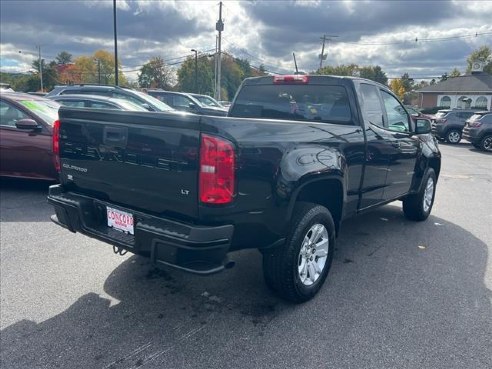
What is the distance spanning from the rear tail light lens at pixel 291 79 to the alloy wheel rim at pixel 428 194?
104 inches

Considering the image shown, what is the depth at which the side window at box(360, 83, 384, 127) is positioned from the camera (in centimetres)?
414

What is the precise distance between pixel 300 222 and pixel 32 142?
4.89 metres

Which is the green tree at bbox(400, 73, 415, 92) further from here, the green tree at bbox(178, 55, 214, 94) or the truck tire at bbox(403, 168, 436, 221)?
the truck tire at bbox(403, 168, 436, 221)

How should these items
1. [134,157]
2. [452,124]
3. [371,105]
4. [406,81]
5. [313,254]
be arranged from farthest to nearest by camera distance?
[406,81] → [452,124] → [371,105] → [313,254] → [134,157]

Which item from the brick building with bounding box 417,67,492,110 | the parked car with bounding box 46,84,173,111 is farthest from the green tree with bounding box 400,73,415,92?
the parked car with bounding box 46,84,173,111

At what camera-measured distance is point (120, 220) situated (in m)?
2.96

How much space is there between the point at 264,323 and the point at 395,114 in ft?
10.3

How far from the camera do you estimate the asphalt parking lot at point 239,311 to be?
105 inches

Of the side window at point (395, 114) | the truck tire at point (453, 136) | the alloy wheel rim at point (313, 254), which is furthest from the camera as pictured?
the truck tire at point (453, 136)

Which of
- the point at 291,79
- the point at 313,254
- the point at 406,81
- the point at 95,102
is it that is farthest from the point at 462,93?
the point at 313,254

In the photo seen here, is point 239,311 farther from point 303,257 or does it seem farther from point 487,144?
point 487,144

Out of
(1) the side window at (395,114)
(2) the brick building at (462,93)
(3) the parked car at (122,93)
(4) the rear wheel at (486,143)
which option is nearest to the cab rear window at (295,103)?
(1) the side window at (395,114)

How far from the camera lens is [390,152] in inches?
176

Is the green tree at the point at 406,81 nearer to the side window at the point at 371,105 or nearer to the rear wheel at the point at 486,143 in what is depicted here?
the rear wheel at the point at 486,143
